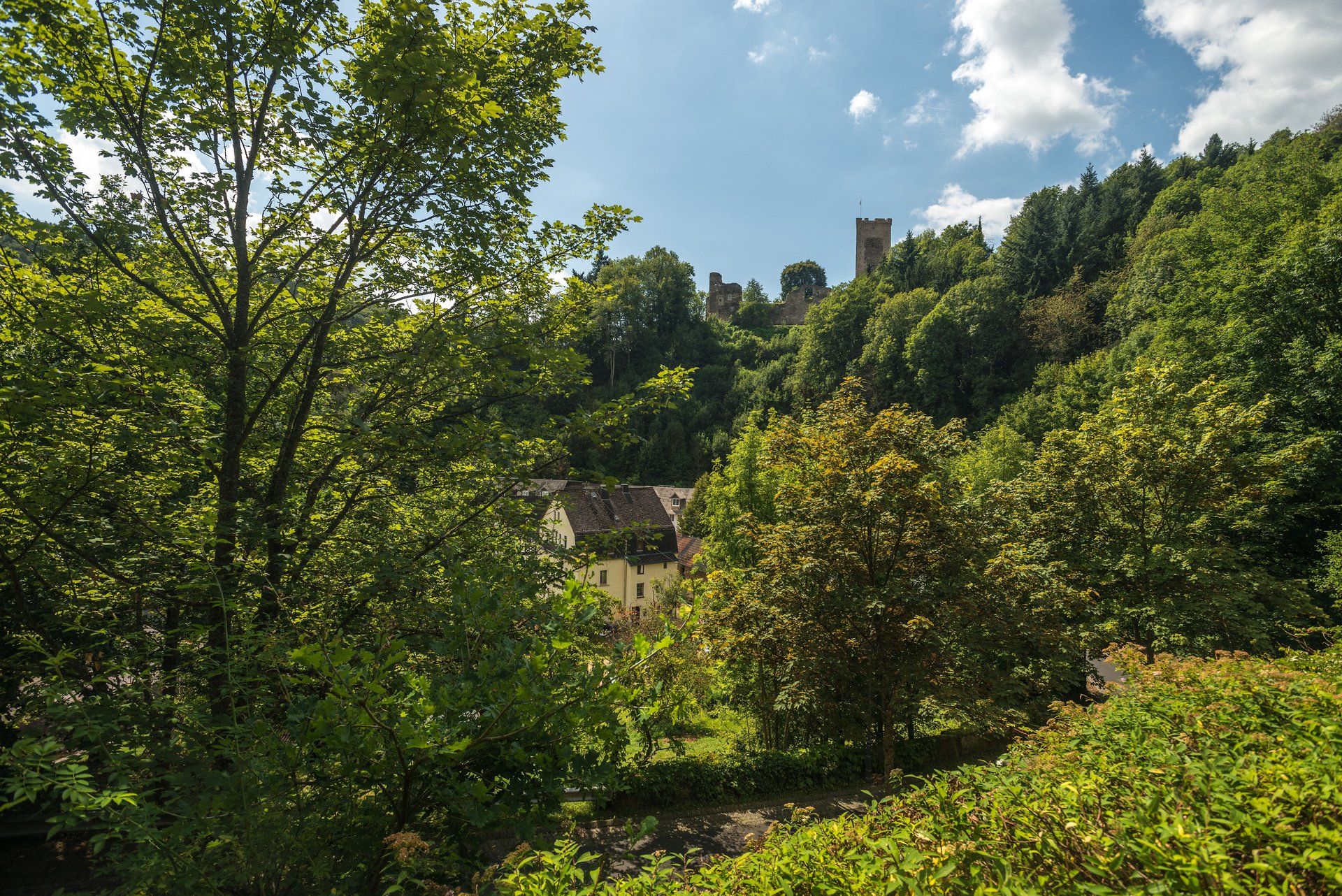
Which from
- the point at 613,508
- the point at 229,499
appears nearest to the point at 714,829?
the point at 229,499

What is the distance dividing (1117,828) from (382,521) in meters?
5.99

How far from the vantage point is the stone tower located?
233ft

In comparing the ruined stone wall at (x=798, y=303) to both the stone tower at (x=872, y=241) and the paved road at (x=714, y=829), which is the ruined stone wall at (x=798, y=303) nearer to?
the stone tower at (x=872, y=241)

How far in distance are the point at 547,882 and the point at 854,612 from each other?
30.6 ft

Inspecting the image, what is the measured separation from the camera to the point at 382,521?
585 cm

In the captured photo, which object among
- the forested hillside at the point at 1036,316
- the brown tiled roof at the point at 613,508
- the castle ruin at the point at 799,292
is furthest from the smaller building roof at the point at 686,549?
the castle ruin at the point at 799,292

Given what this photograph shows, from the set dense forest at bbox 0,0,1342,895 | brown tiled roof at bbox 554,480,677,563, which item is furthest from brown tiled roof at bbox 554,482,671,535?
dense forest at bbox 0,0,1342,895

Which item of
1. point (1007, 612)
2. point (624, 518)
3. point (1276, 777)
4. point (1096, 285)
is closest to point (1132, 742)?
point (1276, 777)

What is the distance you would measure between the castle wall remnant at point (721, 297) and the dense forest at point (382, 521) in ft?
235

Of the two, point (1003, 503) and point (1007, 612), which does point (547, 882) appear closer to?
point (1007, 612)

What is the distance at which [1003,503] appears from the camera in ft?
47.2

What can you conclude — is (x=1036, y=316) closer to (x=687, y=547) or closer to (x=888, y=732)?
(x=687, y=547)

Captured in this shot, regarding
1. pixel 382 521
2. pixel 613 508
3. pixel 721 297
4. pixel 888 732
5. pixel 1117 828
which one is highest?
pixel 721 297

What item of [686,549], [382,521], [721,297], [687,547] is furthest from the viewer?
[721,297]
